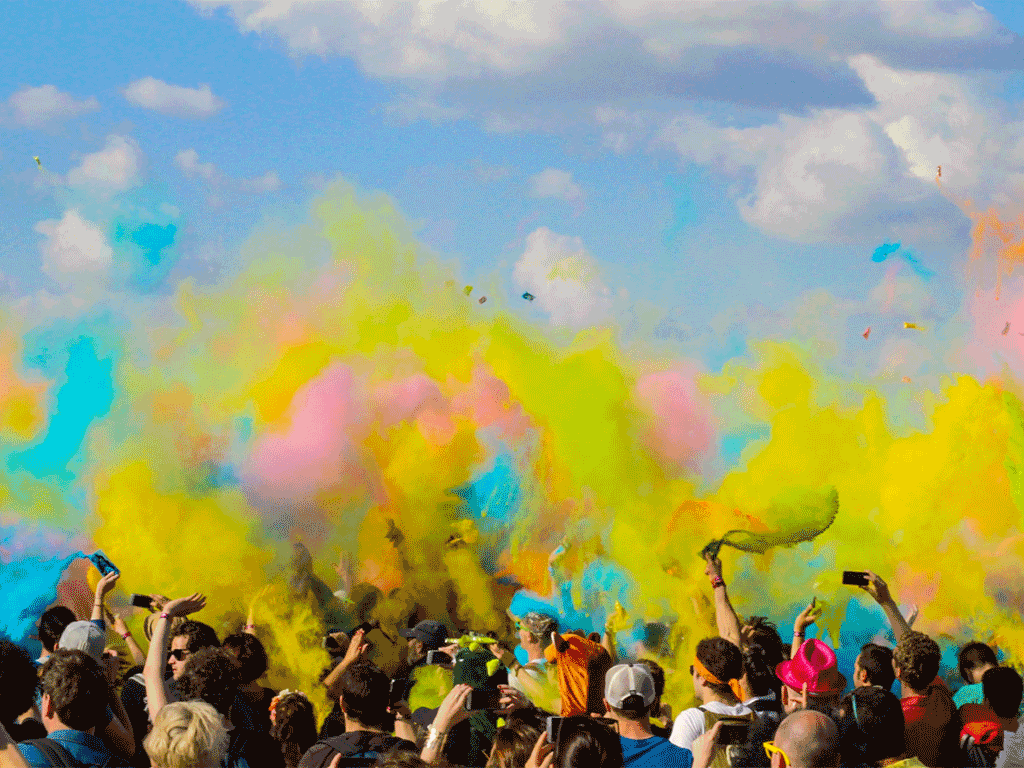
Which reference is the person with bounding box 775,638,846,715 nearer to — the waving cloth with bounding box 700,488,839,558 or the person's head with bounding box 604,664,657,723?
the person's head with bounding box 604,664,657,723

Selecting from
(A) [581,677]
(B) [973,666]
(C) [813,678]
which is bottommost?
(B) [973,666]

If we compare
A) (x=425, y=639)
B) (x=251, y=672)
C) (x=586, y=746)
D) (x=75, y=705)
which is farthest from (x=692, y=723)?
(x=75, y=705)

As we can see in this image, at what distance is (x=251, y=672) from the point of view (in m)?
4.91

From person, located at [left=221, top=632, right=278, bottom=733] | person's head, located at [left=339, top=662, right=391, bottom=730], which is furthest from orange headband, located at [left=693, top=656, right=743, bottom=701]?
person, located at [left=221, top=632, right=278, bottom=733]

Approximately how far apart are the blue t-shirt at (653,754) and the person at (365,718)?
81 cm

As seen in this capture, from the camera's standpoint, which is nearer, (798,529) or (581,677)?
(581,677)

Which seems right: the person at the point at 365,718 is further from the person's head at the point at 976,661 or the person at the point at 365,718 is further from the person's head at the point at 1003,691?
the person's head at the point at 976,661

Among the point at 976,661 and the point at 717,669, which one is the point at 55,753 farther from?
the point at 976,661

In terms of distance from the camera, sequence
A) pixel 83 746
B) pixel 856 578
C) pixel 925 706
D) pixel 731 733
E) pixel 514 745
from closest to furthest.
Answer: pixel 83 746 < pixel 514 745 < pixel 731 733 < pixel 925 706 < pixel 856 578

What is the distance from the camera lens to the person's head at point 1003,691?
17.0ft

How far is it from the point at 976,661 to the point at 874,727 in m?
1.87

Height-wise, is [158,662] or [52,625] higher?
[158,662]

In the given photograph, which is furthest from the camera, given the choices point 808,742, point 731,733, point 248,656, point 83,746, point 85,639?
point 248,656

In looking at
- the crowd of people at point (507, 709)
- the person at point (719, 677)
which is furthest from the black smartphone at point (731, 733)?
the person at point (719, 677)
